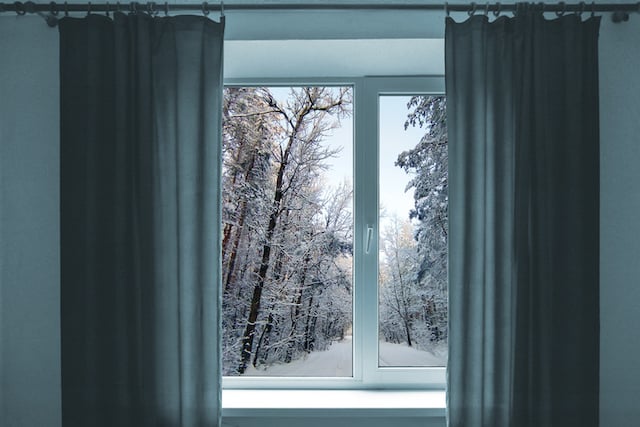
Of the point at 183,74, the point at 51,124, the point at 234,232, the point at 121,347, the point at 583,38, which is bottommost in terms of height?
the point at 121,347

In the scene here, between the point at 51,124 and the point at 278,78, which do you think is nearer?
the point at 51,124

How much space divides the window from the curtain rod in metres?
0.35

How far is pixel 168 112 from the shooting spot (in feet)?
5.59

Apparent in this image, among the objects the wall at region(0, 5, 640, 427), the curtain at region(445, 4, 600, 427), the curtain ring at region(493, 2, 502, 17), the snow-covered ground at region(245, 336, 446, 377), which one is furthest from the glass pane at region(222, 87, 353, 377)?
the curtain ring at region(493, 2, 502, 17)

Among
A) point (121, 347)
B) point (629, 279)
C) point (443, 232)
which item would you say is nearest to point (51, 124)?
point (121, 347)

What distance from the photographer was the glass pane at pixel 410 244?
2.05 m

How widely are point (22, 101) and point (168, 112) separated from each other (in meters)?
0.62

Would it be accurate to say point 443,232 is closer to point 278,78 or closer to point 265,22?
point 278,78

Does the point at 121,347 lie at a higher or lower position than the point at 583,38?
lower

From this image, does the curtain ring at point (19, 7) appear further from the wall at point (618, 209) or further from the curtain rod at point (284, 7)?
the wall at point (618, 209)

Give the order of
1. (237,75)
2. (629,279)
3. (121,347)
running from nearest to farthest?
(121,347)
(629,279)
(237,75)

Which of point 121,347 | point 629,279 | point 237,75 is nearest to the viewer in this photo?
point 121,347

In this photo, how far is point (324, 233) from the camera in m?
2.06

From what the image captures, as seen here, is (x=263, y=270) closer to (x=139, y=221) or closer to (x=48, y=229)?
(x=139, y=221)
